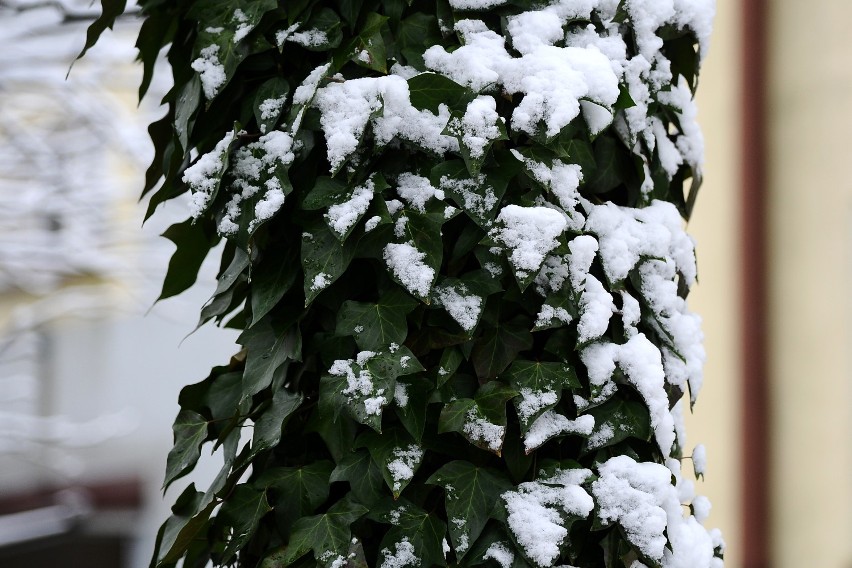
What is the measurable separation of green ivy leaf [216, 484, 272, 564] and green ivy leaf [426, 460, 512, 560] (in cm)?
17

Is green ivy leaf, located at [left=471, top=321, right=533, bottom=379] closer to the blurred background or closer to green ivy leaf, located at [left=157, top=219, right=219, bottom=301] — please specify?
green ivy leaf, located at [left=157, top=219, right=219, bottom=301]

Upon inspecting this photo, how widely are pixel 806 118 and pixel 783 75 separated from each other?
0.53 feet

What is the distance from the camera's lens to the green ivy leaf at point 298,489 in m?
0.76

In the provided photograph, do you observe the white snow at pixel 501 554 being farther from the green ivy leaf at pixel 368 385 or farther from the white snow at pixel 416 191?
the white snow at pixel 416 191

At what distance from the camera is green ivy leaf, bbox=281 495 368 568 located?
722 millimetres

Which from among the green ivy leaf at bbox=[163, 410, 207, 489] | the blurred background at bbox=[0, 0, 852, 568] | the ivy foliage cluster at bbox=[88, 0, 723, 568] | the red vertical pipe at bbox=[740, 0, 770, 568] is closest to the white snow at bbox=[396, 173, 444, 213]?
the ivy foliage cluster at bbox=[88, 0, 723, 568]

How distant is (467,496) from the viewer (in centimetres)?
72

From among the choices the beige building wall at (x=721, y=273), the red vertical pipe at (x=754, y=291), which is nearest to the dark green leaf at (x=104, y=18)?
the beige building wall at (x=721, y=273)

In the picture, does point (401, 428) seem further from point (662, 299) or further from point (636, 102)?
point (636, 102)

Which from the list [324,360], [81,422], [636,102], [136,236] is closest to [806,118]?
[636,102]

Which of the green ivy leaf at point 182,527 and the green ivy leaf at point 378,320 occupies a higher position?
the green ivy leaf at point 378,320

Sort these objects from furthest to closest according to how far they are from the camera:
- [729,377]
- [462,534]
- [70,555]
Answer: [70,555] < [729,377] < [462,534]

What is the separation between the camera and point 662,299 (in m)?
0.80

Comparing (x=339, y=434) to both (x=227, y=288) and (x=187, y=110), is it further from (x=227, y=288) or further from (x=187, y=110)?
(x=187, y=110)
